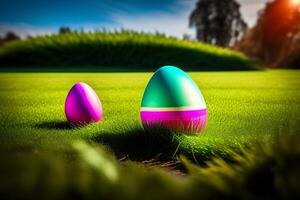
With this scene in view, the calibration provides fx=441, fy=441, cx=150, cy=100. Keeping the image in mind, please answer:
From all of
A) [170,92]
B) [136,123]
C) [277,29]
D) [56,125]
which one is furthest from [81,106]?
[277,29]

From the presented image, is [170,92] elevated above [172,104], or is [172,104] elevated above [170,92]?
[170,92]

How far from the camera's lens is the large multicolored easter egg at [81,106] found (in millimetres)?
5035

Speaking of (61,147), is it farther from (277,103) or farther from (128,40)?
(128,40)

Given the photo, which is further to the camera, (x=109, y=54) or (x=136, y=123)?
(x=109, y=54)

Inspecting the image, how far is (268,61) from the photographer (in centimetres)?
3184

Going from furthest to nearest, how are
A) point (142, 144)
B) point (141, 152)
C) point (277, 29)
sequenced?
point (277, 29)
point (142, 144)
point (141, 152)

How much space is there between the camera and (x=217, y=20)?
39219 millimetres

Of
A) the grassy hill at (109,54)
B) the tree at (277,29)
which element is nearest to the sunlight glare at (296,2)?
the tree at (277,29)

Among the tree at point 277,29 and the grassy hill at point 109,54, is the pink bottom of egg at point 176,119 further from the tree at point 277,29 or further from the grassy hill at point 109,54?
the tree at point 277,29

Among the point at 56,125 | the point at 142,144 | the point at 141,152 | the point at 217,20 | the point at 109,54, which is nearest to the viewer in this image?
the point at 141,152

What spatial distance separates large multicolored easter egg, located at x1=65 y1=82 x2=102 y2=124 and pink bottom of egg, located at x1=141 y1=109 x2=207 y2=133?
991 mm

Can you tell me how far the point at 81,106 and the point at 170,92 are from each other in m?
1.28

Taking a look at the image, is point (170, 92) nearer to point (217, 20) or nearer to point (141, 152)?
point (141, 152)

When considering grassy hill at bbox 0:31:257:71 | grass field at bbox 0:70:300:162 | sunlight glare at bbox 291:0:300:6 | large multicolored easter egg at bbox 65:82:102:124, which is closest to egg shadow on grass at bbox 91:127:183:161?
grass field at bbox 0:70:300:162
